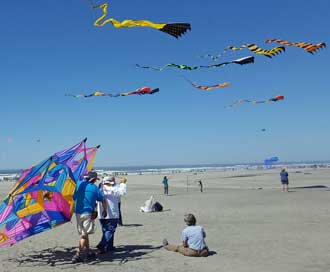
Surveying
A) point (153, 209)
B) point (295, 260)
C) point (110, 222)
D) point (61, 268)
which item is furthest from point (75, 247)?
point (153, 209)

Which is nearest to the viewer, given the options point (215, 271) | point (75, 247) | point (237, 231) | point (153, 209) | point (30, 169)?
point (215, 271)

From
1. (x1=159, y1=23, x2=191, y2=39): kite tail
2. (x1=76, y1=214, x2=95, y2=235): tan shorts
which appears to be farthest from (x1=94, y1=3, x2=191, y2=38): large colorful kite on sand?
(x1=76, y1=214, x2=95, y2=235): tan shorts

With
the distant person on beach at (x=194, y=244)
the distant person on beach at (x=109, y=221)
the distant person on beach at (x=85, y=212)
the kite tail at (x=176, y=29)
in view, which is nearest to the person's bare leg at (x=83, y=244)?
the distant person on beach at (x=85, y=212)

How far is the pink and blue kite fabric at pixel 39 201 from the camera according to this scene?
25.5ft

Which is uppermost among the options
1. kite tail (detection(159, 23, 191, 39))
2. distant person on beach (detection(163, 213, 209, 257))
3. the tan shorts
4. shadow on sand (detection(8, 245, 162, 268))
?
kite tail (detection(159, 23, 191, 39))

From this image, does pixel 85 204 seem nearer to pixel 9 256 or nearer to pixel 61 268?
pixel 61 268

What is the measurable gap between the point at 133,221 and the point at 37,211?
17.3 feet

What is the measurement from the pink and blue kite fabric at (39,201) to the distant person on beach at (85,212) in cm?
63

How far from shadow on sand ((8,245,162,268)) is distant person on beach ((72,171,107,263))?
0.66 ft

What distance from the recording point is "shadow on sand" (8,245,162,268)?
7504 millimetres

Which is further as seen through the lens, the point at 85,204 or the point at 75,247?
the point at 75,247

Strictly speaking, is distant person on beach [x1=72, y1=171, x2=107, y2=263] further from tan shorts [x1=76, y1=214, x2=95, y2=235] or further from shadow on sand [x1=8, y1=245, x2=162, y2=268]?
shadow on sand [x1=8, y1=245, x2=162, y2=268]

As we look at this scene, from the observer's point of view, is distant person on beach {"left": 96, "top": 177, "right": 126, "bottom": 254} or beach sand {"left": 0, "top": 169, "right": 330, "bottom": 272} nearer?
beach sand {"left": 0, "top": 169, "right": 330, "bottom": 272}

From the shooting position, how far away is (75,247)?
29.5ft
